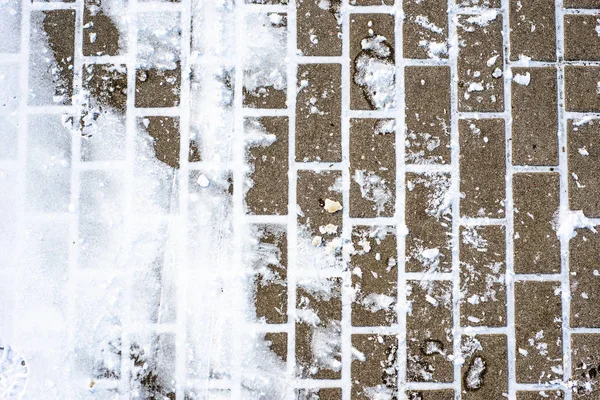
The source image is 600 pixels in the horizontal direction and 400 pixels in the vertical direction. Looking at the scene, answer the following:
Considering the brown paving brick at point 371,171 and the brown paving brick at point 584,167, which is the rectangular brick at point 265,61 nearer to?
the brown paving brick at point 371,171

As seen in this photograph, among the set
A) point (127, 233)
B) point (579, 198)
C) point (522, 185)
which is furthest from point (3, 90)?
point (579, 198)

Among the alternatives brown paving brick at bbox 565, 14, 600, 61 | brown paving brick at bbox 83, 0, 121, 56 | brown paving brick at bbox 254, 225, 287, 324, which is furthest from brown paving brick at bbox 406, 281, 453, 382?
brown paving brick at bbox 83, 0, 121, 56

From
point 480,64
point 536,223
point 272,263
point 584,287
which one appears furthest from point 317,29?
point 584,287

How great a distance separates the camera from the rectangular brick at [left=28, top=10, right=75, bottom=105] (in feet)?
7.21

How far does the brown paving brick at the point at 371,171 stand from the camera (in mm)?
2182

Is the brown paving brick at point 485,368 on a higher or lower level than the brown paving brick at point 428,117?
lower

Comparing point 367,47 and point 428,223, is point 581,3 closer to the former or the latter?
point 367,47

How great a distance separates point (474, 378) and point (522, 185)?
928mm

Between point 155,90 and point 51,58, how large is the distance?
1.71ft

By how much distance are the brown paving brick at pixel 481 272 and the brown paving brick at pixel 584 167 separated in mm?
406

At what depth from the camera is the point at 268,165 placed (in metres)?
2.18

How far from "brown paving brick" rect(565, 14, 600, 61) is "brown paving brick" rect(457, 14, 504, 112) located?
33cm

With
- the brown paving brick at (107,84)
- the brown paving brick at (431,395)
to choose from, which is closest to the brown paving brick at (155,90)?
the brown paving brick at (107,84)

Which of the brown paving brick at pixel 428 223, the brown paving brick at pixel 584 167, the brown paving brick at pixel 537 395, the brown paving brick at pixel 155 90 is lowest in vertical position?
the brown paving brick at pixel 537 395
